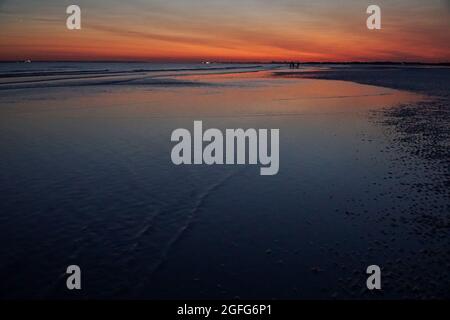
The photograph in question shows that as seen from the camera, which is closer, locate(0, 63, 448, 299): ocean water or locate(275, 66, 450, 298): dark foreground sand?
locate(0, 63, 448, 299): ocean water

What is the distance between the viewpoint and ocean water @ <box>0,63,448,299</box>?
541 cm

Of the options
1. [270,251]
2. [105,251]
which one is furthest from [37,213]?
[270,251]

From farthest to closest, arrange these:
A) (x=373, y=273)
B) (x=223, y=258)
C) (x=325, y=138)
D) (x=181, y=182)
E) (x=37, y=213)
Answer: (x=325, y=138) < (x=181, y=182) < (x=37, y=213) < (x=223, y=258) < (x=373, y=273)

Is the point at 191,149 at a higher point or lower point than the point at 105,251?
higher

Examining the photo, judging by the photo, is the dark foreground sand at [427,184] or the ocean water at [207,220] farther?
the dark foreground sand at [427,184]

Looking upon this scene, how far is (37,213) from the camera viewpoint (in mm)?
7473

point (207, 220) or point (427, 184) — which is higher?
point (427, 184)

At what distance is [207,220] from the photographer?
7.38m

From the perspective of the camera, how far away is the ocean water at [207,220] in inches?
213

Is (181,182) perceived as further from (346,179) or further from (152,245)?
(346,179)

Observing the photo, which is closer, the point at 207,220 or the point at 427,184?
the point at 207,220
